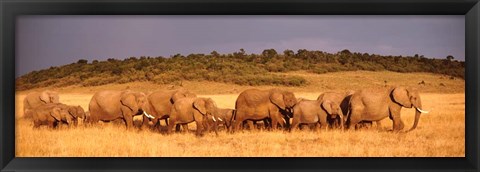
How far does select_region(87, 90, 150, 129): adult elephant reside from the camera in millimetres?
12148

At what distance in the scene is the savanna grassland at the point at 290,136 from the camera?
10797 millimetres

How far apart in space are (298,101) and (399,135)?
1.68 m

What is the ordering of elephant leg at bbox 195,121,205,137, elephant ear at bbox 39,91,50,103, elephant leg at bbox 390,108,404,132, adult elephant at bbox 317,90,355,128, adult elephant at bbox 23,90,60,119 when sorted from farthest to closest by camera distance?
adult elephant at bbox 317,90,355,128 < elephant leg at bbox 195,121,205,137 < elephant leg at bbox 390,108,404,132 < elephant ear at bbox 39,91,50,103 < adult elephant at bbox 23,90,60,119

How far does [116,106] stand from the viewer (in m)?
12.8

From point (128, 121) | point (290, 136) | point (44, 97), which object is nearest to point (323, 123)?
point (290, 136)

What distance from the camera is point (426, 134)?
11.0 m

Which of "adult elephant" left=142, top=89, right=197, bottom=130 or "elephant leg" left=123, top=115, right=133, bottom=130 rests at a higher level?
"adult elephant" left=142, top=89, right=197, bottom=130

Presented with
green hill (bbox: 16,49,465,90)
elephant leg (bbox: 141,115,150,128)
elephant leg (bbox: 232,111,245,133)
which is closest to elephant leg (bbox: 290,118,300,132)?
green hill (bbox: 16,49,465,90)

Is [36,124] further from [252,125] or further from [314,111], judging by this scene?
[314,111]

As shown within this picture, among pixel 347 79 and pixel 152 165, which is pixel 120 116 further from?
pixel 347 79

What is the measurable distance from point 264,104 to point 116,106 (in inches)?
97.2

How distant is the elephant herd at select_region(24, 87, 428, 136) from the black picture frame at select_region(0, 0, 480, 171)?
3.66 ft

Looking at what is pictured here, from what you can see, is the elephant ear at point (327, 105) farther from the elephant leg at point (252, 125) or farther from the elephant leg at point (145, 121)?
the elephant leg at point (145, 121)

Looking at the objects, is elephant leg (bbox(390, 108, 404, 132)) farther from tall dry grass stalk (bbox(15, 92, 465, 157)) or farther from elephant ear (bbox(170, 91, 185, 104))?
elephant ear (bbox(170, 91, 185, 104))
